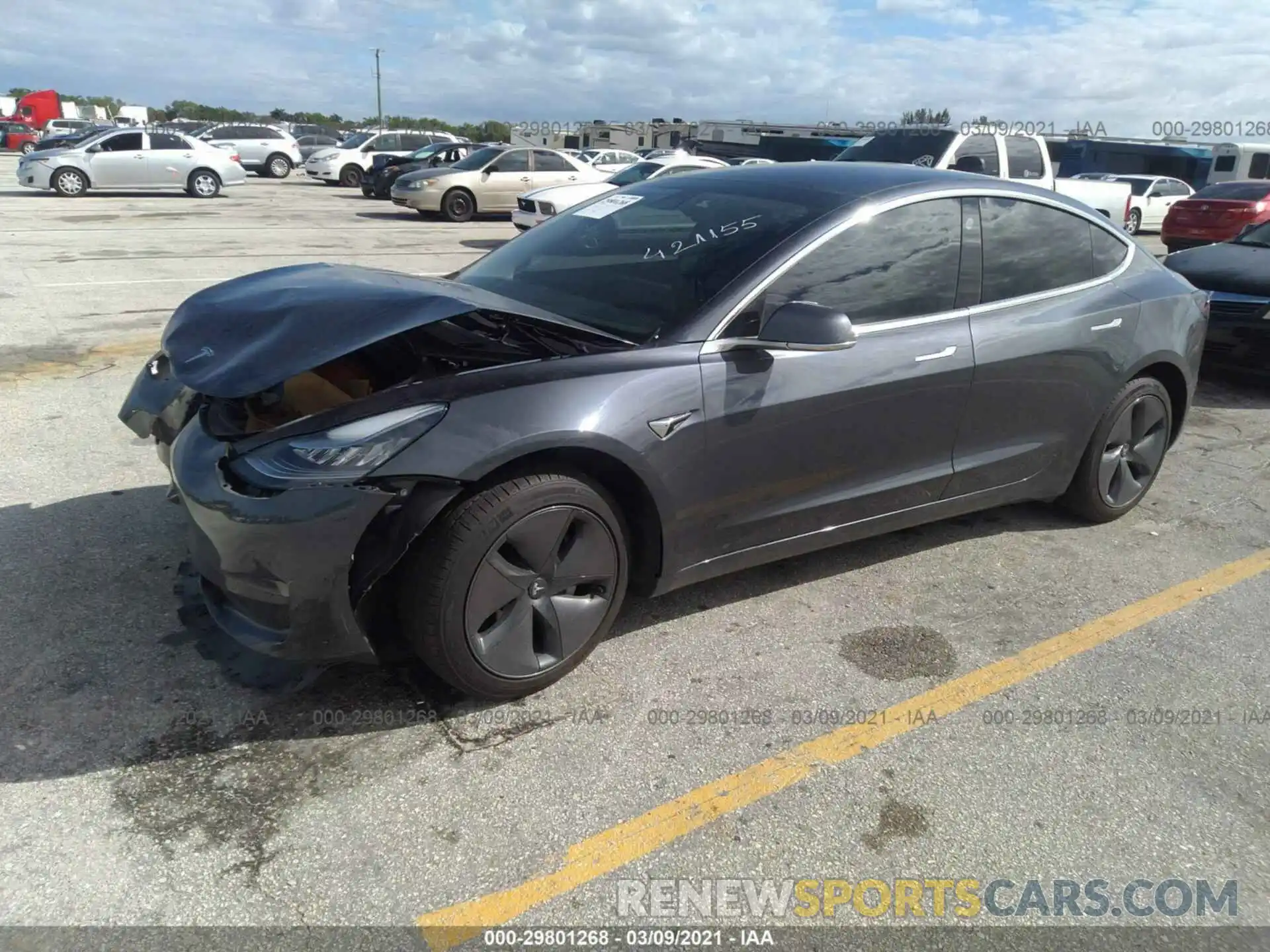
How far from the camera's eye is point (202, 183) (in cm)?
2194

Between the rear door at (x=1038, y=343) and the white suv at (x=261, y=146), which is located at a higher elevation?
the white suv at (x=261, y=146)

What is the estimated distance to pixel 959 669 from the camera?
3414 mm

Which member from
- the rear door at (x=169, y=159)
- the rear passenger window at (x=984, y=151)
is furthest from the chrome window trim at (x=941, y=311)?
the rear door at (x=169, y=159)

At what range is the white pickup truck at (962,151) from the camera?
10797 mm

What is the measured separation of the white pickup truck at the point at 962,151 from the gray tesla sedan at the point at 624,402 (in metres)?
6.89

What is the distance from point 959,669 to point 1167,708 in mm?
678

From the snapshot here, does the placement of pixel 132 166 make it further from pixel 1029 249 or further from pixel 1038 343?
pixel 1038 343

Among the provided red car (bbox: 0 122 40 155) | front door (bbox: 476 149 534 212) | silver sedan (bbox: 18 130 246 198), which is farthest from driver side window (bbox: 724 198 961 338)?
red car (bbox: 0 122 40 155)

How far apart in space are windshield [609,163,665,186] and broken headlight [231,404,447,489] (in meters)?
12.8

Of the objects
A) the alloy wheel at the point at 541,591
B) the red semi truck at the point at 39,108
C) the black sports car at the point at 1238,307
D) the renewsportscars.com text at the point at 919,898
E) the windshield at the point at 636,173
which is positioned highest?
the red semi truck at the point at 39,108

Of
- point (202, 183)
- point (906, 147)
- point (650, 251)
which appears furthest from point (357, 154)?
point (650, 251)

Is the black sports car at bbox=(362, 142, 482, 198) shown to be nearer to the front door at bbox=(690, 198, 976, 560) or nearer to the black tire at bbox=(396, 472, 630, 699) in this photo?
the front door at bbox=(690, 198, 976, 560)

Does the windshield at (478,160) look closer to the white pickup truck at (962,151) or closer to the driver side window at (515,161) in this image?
the driver side window at (515,161)

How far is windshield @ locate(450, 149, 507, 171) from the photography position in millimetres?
19062
